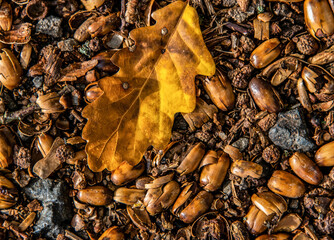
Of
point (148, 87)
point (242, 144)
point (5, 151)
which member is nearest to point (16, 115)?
point (5, 151)

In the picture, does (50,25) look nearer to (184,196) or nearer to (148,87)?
(148,87)

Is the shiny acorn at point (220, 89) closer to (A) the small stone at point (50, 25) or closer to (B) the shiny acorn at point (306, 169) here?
(B) the shiny acorn at point (306, 169)

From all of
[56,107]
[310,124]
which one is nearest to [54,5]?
[56,107]

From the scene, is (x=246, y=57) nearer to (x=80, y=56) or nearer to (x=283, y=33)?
(x=283, y=33)

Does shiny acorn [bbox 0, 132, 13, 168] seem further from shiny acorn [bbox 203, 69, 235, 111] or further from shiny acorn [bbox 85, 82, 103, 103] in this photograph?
shiny acorn [bbox 203, 69, 235, 111]

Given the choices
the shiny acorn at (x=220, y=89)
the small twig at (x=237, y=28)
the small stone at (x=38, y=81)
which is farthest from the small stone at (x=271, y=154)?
the small stone at (x=38, y=81)

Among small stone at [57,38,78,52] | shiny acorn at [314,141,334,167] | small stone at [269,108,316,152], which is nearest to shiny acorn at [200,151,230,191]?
small stone at [269,108,316,152]
